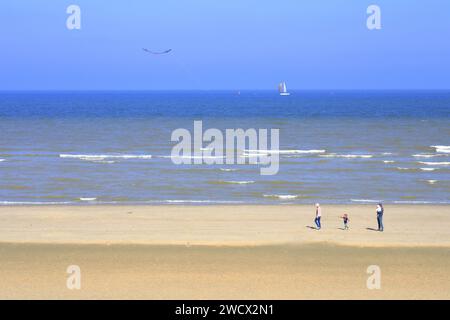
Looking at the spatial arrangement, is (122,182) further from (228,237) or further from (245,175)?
(228,237)

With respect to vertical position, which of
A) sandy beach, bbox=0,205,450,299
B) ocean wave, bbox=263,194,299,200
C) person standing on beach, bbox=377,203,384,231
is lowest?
sandy beach, bbox=0,205,450,299

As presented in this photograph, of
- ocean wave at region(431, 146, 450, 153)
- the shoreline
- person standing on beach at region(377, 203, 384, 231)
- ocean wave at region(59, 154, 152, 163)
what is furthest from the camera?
ocean wave at region(431, 146, 450, 153)

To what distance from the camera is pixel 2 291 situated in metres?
16.0

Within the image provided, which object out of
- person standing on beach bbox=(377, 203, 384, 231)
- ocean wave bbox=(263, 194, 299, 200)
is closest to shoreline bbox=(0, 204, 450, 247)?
person standing on beach bbox=(377, 203, 384, 231)

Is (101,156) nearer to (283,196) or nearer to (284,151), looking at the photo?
(284,151)

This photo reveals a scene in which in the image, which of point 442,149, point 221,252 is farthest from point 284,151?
point 221,252

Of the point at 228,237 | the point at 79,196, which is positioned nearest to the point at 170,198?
the point at 79,196

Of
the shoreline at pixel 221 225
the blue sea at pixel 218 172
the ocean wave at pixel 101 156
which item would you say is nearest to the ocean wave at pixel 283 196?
the blue sea at pixel 218 172

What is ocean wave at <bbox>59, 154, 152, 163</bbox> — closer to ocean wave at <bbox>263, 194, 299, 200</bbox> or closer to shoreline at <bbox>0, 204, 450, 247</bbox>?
ocean wave at <bbox>263, 194, 299, 200</bbox>

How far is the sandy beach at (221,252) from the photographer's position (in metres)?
16.3

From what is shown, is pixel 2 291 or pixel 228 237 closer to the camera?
pixel 2 291

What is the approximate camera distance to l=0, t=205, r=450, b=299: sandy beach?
16297 mm
